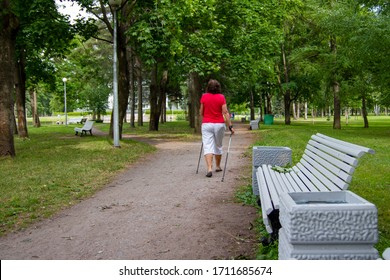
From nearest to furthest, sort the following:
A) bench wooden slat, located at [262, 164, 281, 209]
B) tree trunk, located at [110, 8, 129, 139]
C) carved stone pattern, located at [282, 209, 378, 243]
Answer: carved stone pattern, located at [282, 209, 378, 243] → bench wooden slat, located at [262, 164, 281, 209] → tree trunk, located at [110, 8, 129, 139]

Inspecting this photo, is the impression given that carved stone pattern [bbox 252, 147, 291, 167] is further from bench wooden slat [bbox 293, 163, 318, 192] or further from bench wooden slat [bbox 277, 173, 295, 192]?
bench wooden slat [bbox 277, 173, 295, 192]

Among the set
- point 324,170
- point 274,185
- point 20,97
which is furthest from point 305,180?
point 20,97

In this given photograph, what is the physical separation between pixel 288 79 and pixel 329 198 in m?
35.6

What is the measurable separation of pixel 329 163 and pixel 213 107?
4.35m

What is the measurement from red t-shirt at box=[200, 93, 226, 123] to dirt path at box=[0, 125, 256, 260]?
1232 millimetres

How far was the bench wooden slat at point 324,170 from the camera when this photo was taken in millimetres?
3674

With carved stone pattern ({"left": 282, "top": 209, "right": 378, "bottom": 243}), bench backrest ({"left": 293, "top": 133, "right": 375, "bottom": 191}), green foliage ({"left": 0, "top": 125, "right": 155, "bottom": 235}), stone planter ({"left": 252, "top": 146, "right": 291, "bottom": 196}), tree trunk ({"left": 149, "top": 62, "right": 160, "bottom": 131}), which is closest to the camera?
carved stone pattern ({"left": 282, "top": 209, "right": 378, "bottom": 243})

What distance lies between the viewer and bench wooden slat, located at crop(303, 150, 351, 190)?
3674mm

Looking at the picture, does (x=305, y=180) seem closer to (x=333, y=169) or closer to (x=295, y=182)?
(x=295, y=182)

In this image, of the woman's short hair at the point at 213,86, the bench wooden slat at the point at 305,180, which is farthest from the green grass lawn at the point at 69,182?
the woman's short hair at the point at 213,86

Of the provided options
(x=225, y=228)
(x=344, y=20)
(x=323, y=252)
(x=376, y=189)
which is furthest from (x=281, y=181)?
(x=344, y=20)

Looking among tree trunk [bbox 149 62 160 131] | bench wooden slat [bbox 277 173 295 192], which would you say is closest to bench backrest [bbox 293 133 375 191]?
bench wooden slat [bbox 277 173 295 192]

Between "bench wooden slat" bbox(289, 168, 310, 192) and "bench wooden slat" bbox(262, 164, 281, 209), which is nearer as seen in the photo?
"bench wooden slat" bbox(262, 164, 281, 209)

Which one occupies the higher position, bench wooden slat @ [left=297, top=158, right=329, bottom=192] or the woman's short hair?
the woman's short hair
